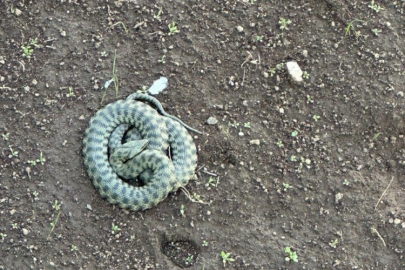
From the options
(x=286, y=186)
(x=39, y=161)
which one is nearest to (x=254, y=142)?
(x=286, y=186)

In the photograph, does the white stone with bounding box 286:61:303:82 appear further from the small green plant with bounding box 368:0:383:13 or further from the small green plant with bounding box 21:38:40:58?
the small green plant with bounding box 21:38:40:58

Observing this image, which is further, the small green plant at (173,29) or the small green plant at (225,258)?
the small green plant at (173,29)

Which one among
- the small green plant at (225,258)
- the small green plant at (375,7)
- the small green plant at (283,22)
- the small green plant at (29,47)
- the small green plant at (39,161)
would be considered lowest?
the small green plant at (225,258)

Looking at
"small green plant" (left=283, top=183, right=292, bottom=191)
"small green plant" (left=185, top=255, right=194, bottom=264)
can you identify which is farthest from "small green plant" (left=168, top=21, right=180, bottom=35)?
"small green plant" (left=185, top=255, right=194, bottom=264)

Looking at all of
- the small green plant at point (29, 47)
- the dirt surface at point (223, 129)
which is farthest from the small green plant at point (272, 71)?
the small green plant at point (29, 47)

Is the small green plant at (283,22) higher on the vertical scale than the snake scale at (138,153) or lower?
higher

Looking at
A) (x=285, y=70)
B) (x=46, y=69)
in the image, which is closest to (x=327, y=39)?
(x=285, y=70)

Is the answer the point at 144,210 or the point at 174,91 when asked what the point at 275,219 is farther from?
the point at 174,91

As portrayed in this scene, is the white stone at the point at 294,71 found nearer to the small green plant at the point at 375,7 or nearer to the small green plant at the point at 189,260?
the small green plant at the point at 375,7
